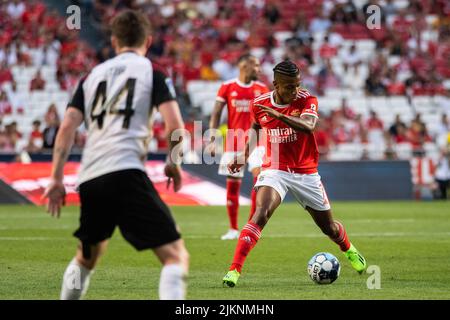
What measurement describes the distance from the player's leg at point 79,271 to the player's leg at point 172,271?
56 centimetres

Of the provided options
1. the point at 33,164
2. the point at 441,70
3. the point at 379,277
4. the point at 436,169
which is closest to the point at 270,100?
the point at 379,277

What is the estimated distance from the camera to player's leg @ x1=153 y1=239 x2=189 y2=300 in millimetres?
6711

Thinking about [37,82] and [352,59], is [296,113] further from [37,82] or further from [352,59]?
[352,59]

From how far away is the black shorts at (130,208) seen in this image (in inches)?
267

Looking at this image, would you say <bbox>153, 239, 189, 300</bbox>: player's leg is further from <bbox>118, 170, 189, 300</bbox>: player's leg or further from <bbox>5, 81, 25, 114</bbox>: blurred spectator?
<bbox>5, 81, 25, 114</bbox>: blurred spectator

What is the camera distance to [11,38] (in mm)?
27953

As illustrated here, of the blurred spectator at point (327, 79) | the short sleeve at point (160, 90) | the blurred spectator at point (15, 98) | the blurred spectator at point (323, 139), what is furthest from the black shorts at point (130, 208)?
the blurred spectator at point (327, 79)

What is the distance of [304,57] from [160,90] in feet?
78.5

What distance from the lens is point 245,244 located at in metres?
9.82

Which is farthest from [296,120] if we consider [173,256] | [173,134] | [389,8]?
[389,8]

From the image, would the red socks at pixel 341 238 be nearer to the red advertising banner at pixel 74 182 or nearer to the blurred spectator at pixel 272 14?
the red advertising banner at pixel 74 182

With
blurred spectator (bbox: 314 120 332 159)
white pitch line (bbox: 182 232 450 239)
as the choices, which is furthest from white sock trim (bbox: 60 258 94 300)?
blurred spectator (bbox: 314 120 332 159)
